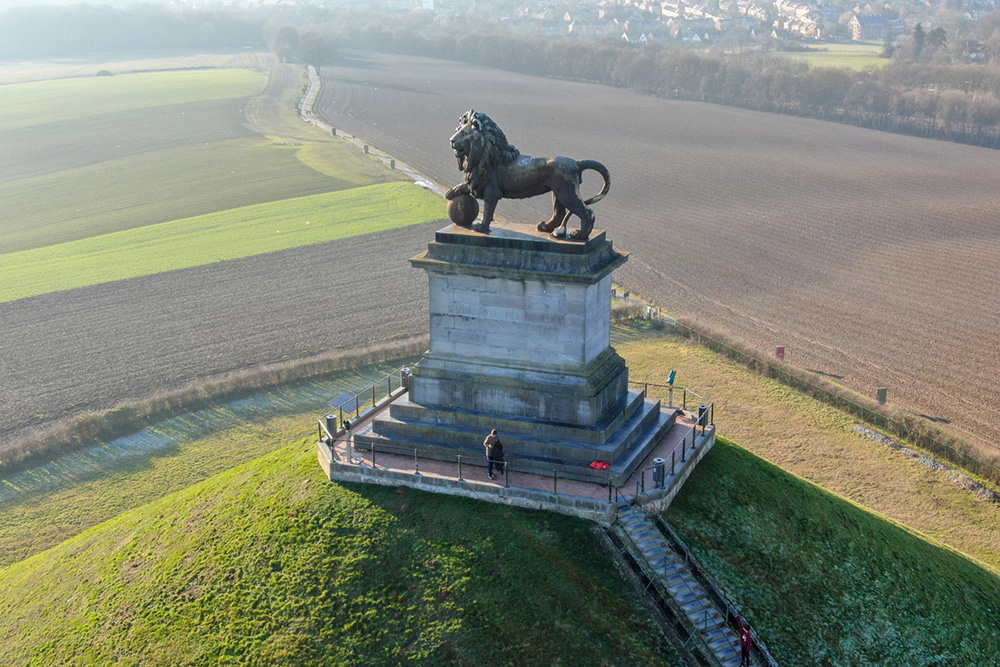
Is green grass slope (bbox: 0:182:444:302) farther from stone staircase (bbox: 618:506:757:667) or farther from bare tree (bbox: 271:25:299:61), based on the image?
bare tree (bbox: 271:25:299:61)

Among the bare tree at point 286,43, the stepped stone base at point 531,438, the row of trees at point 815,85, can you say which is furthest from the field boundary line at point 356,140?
the stepped stone base at point 531,438

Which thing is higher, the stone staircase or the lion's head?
the lion's head

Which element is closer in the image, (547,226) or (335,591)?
(335,591)

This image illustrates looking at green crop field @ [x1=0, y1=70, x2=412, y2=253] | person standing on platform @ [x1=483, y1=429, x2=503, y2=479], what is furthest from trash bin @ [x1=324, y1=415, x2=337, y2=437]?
green crop field @ [x1=0, y1=70, x2=412, y2=253]

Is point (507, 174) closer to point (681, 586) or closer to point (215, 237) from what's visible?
point (681, 586)

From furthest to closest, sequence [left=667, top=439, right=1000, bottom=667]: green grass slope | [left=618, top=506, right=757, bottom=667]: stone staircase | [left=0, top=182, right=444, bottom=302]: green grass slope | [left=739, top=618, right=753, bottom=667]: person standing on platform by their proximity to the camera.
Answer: [left=0, top=182, right=444, bottom=302]: green grass slope < [left=667, top=439, right=1000, bottom=667]: green grass slope < [left=618, top=506, right=757, bottom=667]: stone staircase < [left=739, top=618, right=753, bottom=667]: person standing on platform

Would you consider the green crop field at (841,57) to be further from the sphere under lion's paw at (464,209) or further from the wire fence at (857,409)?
the sphere under lion's paw at (464,209)

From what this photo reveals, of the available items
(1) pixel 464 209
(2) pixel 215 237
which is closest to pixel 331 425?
(1) pixel 464 209
